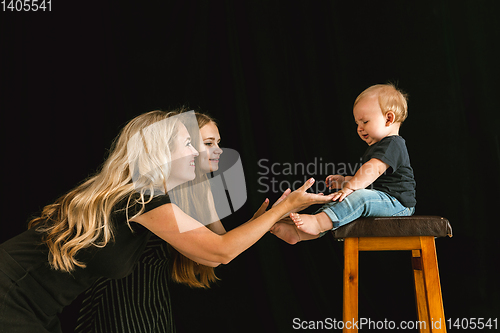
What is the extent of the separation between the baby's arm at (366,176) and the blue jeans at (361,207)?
23 millimetres

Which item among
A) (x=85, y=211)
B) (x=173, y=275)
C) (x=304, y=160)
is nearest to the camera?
(x=85, y=211)

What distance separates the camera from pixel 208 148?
5.06 feet

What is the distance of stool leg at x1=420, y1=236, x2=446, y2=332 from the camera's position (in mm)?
1196

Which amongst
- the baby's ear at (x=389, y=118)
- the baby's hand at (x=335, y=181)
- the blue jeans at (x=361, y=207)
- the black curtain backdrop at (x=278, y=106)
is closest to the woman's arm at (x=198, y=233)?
the blue jeans at (x=361, y=207)

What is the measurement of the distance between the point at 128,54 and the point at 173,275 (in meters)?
1.34

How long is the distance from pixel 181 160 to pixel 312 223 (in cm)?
49

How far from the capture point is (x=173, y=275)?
1.54 metres

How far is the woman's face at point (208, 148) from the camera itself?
1536 millimetres

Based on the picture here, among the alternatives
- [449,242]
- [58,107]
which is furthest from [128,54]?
[449,242]

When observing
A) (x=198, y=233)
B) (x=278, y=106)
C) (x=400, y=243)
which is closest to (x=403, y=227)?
(x=400, y=243)

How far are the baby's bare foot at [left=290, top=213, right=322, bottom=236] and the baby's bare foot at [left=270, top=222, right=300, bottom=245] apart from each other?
90mm

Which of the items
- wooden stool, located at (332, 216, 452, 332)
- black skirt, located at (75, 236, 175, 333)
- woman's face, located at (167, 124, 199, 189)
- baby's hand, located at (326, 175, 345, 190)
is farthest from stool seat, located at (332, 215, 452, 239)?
black skirt, located at (75, 236, 175, 333)

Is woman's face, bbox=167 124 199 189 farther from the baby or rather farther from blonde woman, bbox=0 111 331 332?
the baby

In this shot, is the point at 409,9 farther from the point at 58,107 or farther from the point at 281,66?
the point at 58,107
